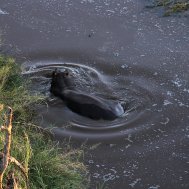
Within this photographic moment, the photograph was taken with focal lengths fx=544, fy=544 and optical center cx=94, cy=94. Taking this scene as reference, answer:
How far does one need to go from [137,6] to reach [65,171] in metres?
4.82

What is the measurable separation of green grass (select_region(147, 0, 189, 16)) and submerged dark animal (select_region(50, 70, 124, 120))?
9.54 feet

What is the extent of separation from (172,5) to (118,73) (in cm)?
241

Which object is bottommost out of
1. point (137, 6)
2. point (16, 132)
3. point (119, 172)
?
point (119, 172)

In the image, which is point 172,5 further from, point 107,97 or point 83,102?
point 83,102

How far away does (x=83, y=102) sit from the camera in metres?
6.59

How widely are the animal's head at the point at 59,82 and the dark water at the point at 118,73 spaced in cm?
11

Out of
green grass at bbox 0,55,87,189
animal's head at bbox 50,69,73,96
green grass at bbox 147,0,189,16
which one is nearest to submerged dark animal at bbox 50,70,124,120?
animal's head at bbox 50,69,73,96

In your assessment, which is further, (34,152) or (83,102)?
(83,102)

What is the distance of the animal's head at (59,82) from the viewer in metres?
6.92

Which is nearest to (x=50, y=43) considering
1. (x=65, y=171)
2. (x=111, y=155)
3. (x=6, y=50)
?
(x=6, y=50)

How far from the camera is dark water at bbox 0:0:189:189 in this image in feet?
19.4

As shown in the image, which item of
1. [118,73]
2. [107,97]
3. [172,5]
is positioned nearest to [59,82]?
[107,97]

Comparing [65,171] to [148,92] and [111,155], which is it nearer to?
[111,155]

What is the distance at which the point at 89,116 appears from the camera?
258 inches
